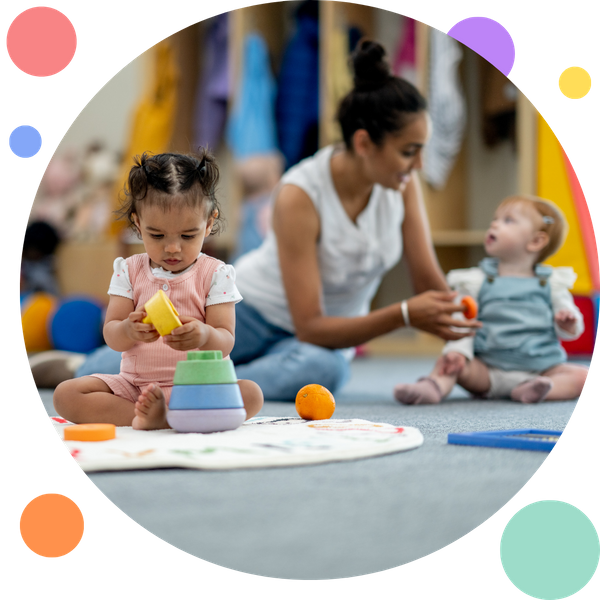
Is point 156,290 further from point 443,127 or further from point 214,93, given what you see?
point 214,93

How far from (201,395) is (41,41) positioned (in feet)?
1.20

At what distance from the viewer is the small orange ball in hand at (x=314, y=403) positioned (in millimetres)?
841

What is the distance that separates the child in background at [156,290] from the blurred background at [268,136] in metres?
0.03

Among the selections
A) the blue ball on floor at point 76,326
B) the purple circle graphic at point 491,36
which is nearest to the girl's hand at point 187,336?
the blue ball on floor at point 76,326

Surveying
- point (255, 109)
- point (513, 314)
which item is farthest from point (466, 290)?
point (255, 109)

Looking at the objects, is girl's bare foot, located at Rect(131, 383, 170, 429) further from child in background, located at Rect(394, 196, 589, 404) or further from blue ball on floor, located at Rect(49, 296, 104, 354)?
child in background, located at Rect(394, 196, 589, 404)

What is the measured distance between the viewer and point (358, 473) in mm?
654

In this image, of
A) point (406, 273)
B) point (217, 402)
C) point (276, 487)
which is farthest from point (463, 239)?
point (276, 487)

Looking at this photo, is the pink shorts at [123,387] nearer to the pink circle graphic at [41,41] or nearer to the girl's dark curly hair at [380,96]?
the pink circle graphic at [41,41]

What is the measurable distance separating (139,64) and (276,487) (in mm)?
483

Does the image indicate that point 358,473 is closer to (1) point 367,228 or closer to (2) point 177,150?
(2) point 177,150

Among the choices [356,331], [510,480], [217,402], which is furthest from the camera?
[356,331]

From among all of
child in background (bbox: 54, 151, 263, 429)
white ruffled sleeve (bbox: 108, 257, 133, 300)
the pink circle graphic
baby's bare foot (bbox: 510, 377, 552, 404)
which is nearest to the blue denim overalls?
baby's bare foot (bbox: 510, 377, 552, 404)

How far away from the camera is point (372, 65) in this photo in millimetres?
1181
